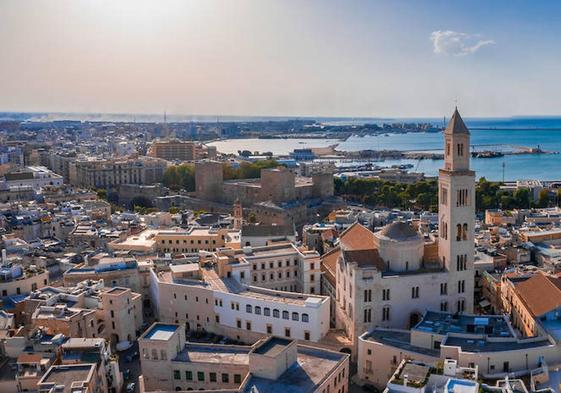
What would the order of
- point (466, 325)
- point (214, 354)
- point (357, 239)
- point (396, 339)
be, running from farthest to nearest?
1. point (357, 239)
2. point (466, 325)
3. point (396, 339)
4. point (214, 354)

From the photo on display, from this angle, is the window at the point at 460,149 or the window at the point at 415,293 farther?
the window at the point at 460,149

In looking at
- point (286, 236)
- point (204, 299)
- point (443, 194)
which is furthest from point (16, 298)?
point (443, 194)

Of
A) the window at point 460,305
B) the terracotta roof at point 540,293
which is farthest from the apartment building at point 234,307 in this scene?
the terracotta roof at point 540,293

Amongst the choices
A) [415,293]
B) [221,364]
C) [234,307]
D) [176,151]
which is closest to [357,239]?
[415,293]

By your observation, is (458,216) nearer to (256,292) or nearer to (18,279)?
(256,292)

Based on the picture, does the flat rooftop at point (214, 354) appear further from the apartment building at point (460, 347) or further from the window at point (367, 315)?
the window at point (367, 315)

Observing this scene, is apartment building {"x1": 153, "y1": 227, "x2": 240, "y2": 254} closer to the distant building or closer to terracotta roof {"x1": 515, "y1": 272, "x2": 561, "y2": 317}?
terracotta roof {"x1": 515, "y1": 272, "x2": 561, "y2": 317}

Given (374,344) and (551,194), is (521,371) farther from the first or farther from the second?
(551,194)
